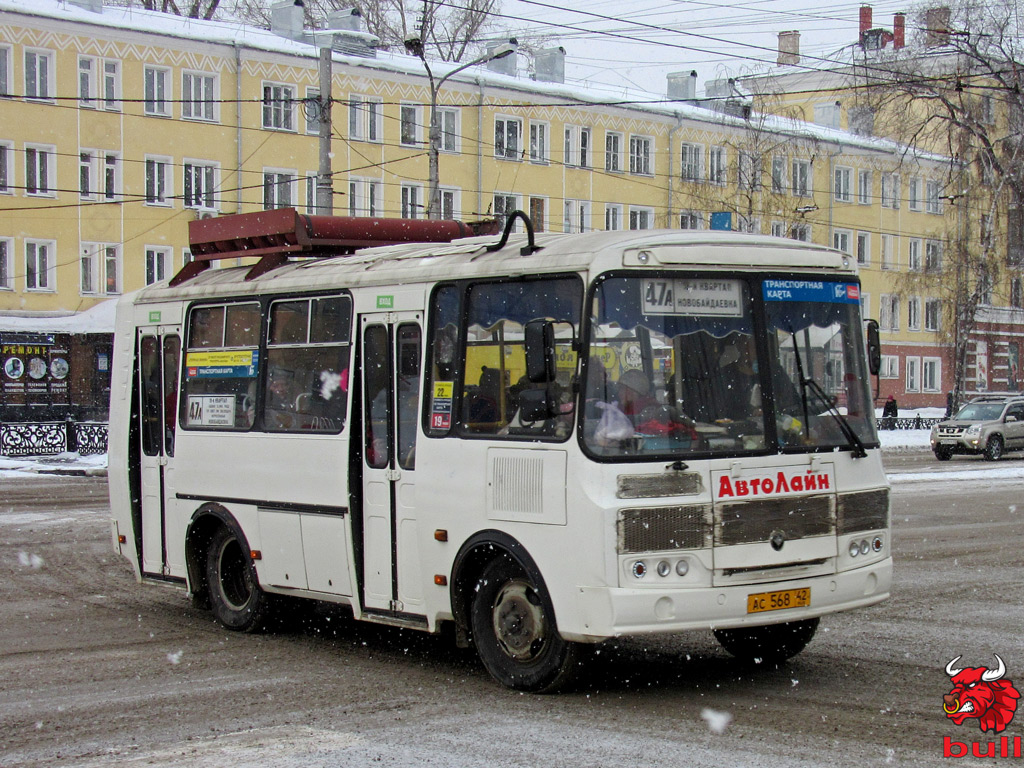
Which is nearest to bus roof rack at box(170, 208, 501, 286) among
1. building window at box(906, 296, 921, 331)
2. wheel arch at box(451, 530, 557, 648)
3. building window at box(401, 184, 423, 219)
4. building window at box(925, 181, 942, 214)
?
wheel arch at box(451, 530, 557, 648)

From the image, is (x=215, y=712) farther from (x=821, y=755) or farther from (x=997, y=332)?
(x=997, y=332)

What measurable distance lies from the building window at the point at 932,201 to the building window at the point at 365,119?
31.0 metres

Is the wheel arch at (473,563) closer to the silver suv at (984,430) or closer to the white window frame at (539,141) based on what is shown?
the silver suv at (984,430)

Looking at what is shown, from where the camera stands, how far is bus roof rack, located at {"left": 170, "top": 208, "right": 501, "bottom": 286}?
11.1 m

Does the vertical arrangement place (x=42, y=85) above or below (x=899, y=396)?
above

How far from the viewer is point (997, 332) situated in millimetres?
71438

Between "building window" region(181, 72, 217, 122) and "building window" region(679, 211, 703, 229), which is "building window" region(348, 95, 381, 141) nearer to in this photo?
"building window" region(181, 72, 217, 122)

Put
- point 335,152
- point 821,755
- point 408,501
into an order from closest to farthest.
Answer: point 821,755, point 408,501, point 335,152

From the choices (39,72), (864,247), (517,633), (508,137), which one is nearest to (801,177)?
(864,247)

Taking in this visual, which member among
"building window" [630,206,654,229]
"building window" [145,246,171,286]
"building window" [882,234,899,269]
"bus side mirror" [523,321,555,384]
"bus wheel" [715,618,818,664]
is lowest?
"bus wheel" [715,618,818,664]

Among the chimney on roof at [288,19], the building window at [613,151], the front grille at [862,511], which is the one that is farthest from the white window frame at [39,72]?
the front grille at [862,511]

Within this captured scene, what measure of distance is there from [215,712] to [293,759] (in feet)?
4.18

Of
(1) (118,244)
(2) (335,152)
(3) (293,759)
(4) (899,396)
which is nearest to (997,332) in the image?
(4) (899,396)

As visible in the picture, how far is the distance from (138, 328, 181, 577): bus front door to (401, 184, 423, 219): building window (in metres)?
41.0
